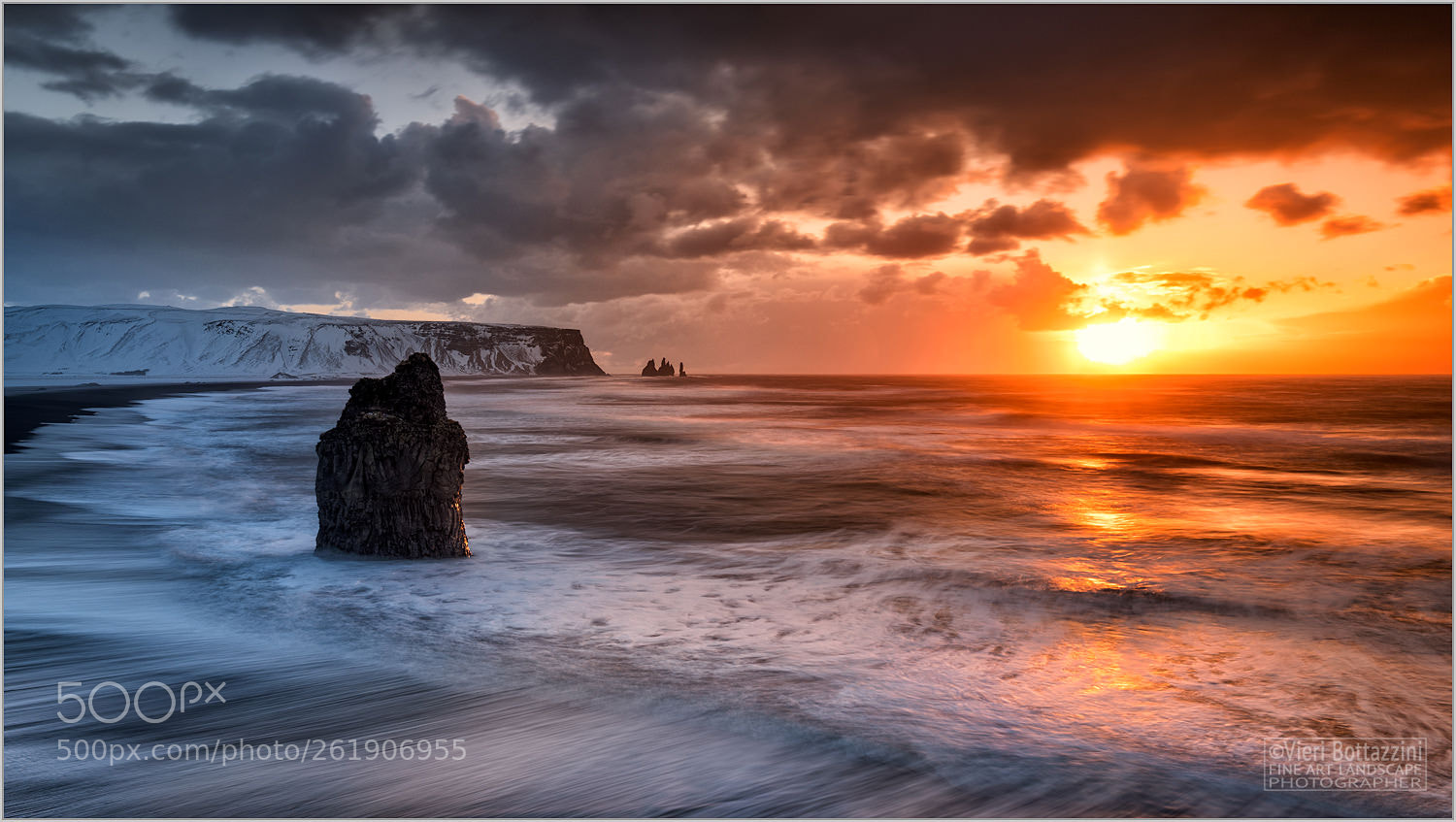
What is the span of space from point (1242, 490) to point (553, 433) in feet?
72.5

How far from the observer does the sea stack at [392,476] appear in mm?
7871

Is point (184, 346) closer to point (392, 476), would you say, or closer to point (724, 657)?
point (392, 476)

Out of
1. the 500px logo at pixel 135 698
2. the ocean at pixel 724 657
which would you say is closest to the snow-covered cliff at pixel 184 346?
the ocean at pixel 724 657

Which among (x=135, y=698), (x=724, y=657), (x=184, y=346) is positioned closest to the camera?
(x=135, y=698)

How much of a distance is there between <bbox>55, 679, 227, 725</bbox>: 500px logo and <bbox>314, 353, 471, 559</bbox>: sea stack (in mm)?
3262

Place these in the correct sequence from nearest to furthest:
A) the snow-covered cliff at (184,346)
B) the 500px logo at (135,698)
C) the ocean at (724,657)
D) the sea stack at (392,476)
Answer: the ocean at (724,657) < the 500px logo at (135,698) < the sea stack at (392,476) < the snow-covered cliff at (184,346)

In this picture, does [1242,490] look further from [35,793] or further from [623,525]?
[35,793]

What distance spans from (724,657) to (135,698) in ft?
12.2

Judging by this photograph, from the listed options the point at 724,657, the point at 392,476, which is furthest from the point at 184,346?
the point at 724,657

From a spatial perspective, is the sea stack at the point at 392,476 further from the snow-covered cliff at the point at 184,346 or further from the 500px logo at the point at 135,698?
the snow-covered cliff at the point at 184,346

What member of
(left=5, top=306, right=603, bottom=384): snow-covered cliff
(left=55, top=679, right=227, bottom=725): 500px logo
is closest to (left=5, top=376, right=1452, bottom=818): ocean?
(left=55, top=679, right=227, bottom=725): 500px logo

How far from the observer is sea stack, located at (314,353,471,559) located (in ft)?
25.8

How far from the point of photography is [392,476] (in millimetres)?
7957

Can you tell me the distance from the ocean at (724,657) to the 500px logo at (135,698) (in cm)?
3
